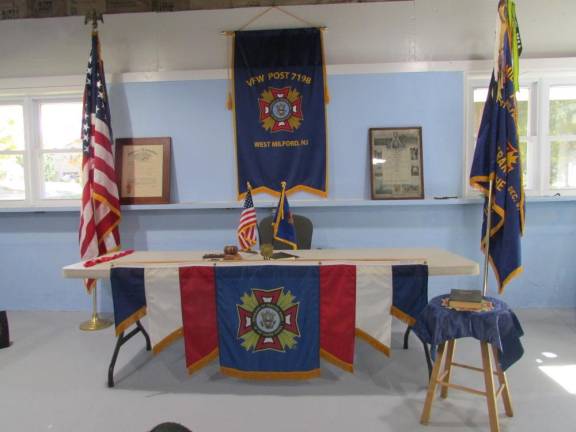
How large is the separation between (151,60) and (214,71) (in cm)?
57

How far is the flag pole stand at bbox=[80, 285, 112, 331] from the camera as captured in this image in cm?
362

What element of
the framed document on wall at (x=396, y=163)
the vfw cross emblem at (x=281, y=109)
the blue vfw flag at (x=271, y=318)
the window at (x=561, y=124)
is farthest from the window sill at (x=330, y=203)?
the blue vfw flag at (x=271, y=318)

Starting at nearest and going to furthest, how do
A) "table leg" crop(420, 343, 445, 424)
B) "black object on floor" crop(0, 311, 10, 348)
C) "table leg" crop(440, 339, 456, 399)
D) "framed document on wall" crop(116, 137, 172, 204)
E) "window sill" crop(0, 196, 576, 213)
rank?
1. "table leg" crop(420, 343, 445, 424)
2. "table leg" crop(440, 339, 456, 399)
3. "black object on floor" crop(0, 311, 10, 348)
4. "window sill" crop(0, 196, 576, 213)
5. "framed document on wall" crop(116, 137, 172, 204)

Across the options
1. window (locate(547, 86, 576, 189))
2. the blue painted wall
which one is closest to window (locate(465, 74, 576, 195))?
window (locate(547, 86, 576, 189))

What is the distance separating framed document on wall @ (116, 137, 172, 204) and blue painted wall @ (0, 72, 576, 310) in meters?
0.08

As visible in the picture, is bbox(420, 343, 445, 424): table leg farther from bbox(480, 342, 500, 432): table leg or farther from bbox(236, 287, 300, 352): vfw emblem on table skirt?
bbox(236, 287, 300, 352): vfw emblem on table skirt

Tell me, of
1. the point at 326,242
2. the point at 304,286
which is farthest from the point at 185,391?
the point at 326,242

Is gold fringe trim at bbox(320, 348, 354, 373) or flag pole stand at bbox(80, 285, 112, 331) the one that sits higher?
gold fringe trim at bbox(320, 348, 354, 373)

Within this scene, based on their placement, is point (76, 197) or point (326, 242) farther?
point (76, 197)

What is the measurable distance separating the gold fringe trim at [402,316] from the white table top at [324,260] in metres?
0.27

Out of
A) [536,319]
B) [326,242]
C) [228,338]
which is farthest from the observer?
[326,242]

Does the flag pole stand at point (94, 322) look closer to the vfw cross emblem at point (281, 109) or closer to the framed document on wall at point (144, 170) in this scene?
the framed document on wall at point (144, 170)

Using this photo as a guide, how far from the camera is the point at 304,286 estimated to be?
2.45 m

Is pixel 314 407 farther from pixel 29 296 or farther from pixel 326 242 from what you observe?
pixel 29 296
